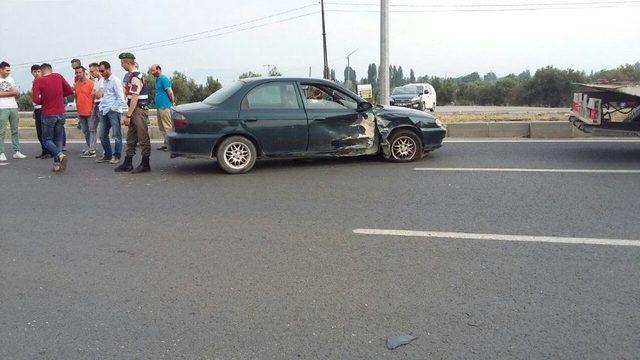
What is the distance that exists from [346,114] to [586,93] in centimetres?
389

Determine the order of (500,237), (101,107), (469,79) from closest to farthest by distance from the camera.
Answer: (500,237)
(101,107)
(469,79)


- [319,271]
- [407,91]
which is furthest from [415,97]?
[319,271]

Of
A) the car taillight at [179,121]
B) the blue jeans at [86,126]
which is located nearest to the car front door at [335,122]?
the car taillight at [179,121]

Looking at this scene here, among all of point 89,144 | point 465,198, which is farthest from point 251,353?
point 89,144

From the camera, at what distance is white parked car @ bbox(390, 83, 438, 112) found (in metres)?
26.1

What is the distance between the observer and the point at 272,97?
8516 millimetres

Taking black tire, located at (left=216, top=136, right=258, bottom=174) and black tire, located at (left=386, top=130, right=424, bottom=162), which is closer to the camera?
Answer: black tire, located at (left=216, top=136, right=258, bottom=174)

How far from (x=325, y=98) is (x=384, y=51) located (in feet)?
23.9

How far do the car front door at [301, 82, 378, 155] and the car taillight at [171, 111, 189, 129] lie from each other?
71.6 inches

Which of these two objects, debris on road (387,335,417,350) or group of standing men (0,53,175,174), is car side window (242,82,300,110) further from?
debris on road (387,335,417,350)

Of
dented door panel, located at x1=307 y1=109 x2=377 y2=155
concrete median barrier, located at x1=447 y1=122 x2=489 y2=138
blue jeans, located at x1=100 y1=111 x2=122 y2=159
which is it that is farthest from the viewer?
concrete median barrier, located at x1=447 y1=122 x2=489 y2=138

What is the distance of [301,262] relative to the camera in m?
4.45

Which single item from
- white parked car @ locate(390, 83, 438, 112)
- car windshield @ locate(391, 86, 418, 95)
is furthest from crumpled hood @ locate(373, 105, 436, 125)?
car windshield @ locate(391, 86, 418, 95)

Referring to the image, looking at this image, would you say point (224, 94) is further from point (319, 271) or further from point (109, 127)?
point (319, 271)
